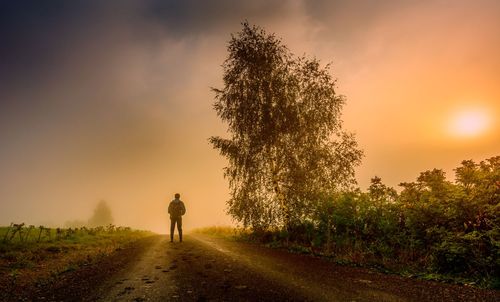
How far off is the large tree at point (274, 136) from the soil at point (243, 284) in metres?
6.65

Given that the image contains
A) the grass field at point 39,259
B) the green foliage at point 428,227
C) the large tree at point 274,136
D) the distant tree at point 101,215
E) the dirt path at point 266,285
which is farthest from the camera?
the distant tree at point 101,215

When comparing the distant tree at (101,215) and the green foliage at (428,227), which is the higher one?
the distant tree at (101,215)

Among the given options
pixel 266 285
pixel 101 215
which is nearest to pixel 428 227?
pixel 266 285

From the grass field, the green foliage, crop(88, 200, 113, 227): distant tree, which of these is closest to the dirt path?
the green foliage

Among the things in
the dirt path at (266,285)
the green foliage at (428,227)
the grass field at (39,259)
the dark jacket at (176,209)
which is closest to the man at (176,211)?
the dark jacket at (176,209)

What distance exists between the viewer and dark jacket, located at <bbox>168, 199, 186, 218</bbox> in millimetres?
18500

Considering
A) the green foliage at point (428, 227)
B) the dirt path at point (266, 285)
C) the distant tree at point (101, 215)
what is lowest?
the dirt path at point (266, 285)

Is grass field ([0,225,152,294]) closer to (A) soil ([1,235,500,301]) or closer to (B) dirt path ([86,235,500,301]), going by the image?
(A) soil ([1,235,500,301])

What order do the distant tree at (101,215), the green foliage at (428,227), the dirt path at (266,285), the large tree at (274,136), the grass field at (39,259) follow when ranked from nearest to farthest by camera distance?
1. the dirt path at (266,285)
2. the green foliage at (428,227)
3. the grass field at (39,259)
4. the large tree at (274,136)
5. the distant tree at (101,215)

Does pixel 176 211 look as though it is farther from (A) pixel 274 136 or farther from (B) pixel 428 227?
(B) pixel 428 227

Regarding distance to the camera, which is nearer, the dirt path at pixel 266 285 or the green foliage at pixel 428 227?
the dirt path at pixel 266 285

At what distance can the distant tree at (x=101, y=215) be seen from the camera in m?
95.1

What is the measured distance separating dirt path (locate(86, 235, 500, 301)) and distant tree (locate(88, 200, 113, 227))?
96.7m

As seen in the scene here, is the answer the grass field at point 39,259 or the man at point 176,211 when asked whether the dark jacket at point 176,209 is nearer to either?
the man at point 176,211
